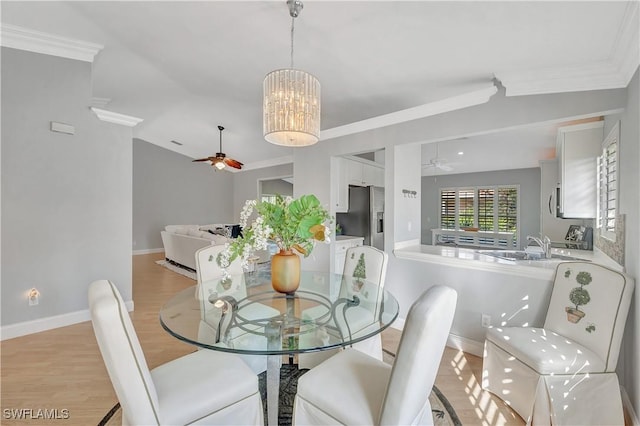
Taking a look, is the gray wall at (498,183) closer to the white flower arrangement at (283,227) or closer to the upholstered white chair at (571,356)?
the upholstered white chair at (571,356)

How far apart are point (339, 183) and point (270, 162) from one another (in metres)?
4.50

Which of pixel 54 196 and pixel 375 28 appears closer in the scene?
pixel 375 28

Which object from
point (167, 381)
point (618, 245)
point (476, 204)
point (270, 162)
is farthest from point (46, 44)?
point (476, 204)

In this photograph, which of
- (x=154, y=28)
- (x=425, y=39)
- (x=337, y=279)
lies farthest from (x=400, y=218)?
(x=154, y=28)

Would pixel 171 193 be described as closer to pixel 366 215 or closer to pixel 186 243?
pixel 186 243

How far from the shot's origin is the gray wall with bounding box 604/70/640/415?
1.65 metres

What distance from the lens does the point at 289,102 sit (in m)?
2.02

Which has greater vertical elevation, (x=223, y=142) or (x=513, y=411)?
(x=223, y=142)

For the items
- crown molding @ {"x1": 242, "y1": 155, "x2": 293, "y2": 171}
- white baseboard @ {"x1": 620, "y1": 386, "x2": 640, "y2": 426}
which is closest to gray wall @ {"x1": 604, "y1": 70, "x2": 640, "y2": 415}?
white baseboard @ {"x1": 620, "y1": 386, "x2": 640, "y2": 426}

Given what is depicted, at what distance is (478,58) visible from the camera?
2193 mm

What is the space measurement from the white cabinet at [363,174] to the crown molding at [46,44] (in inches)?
129

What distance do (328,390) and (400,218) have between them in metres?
2.21

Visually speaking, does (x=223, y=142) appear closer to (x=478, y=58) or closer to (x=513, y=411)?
(x=478, y=58)

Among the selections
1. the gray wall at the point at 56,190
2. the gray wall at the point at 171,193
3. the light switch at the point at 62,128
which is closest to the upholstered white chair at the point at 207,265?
the gray wall at the point at 56,190
